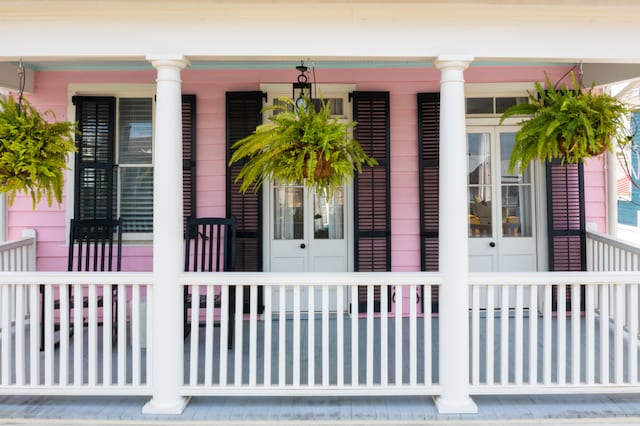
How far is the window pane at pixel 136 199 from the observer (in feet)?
15.1

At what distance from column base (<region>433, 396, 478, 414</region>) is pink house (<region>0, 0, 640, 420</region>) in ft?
0.04

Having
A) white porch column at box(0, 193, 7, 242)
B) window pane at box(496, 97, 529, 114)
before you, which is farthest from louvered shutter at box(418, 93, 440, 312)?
white porch column at box(0, 193, 7, 242)

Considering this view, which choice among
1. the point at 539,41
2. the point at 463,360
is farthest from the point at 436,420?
the point at 539,41

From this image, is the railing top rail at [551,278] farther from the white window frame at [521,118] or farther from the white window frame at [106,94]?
the white window frame at [106,94]

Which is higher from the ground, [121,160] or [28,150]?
[121,160]

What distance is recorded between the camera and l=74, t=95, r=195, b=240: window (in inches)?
176

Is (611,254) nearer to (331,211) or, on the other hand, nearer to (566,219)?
(566,219)

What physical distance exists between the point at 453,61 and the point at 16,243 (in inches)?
160

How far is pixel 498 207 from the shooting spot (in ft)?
15.7

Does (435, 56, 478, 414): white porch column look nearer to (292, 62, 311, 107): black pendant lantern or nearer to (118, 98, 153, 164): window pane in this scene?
(292, 62, 311, 107): black pendant lantern

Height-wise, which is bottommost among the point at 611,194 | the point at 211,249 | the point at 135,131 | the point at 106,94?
the point at 211,249

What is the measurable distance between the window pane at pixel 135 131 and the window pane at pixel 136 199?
0.12 meters

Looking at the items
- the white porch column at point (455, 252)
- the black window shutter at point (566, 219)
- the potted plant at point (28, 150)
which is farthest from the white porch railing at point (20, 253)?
the black window shutter at point (566, 219)

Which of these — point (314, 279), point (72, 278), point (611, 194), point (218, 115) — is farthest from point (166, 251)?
point (611, 194)
